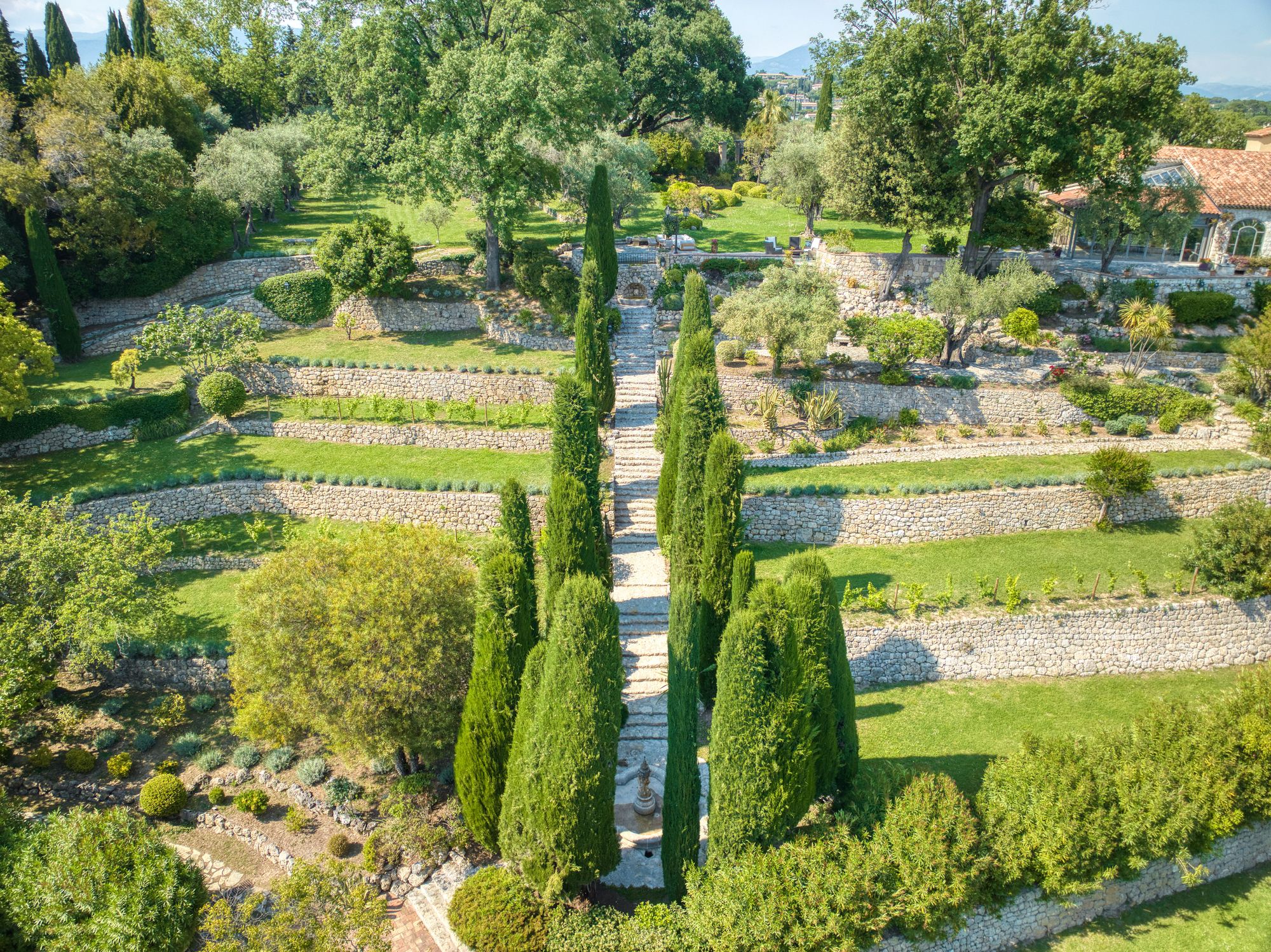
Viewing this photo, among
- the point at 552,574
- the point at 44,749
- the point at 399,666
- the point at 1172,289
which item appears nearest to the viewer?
the point at 399,666

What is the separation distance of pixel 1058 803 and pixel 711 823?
6398mm

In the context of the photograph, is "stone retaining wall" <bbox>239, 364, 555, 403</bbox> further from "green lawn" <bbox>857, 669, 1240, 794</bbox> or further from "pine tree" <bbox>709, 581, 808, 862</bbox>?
"pine tree" <bbox>709, 581, 808, 862</bbox>

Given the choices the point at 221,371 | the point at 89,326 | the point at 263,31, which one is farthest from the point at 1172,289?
the point at 263,31

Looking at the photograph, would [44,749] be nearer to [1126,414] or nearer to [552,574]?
[552,574]

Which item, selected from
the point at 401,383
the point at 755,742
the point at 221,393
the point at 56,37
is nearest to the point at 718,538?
the point at 755,742

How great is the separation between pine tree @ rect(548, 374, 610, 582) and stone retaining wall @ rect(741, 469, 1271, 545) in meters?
5.92

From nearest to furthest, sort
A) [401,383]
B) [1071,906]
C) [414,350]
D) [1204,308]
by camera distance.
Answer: [1071,906] < [401,383] < [1204,308] < [414,350]

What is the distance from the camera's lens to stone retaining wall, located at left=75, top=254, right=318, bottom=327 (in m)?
37.9

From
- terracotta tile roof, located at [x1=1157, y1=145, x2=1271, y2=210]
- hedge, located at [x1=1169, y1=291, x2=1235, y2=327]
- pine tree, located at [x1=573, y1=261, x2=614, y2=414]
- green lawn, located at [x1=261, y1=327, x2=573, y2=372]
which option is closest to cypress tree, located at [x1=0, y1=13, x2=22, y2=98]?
green lawn, located at [x1=261, y1=327, x2=573, y2=372]

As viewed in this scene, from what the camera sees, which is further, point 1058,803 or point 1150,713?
point 1150,713

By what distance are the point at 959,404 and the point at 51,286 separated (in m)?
36.3

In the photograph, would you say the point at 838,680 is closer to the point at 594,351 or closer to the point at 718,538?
the point at 718,538

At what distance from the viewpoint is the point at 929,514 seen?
969 inches

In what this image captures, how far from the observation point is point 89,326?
124 ft
